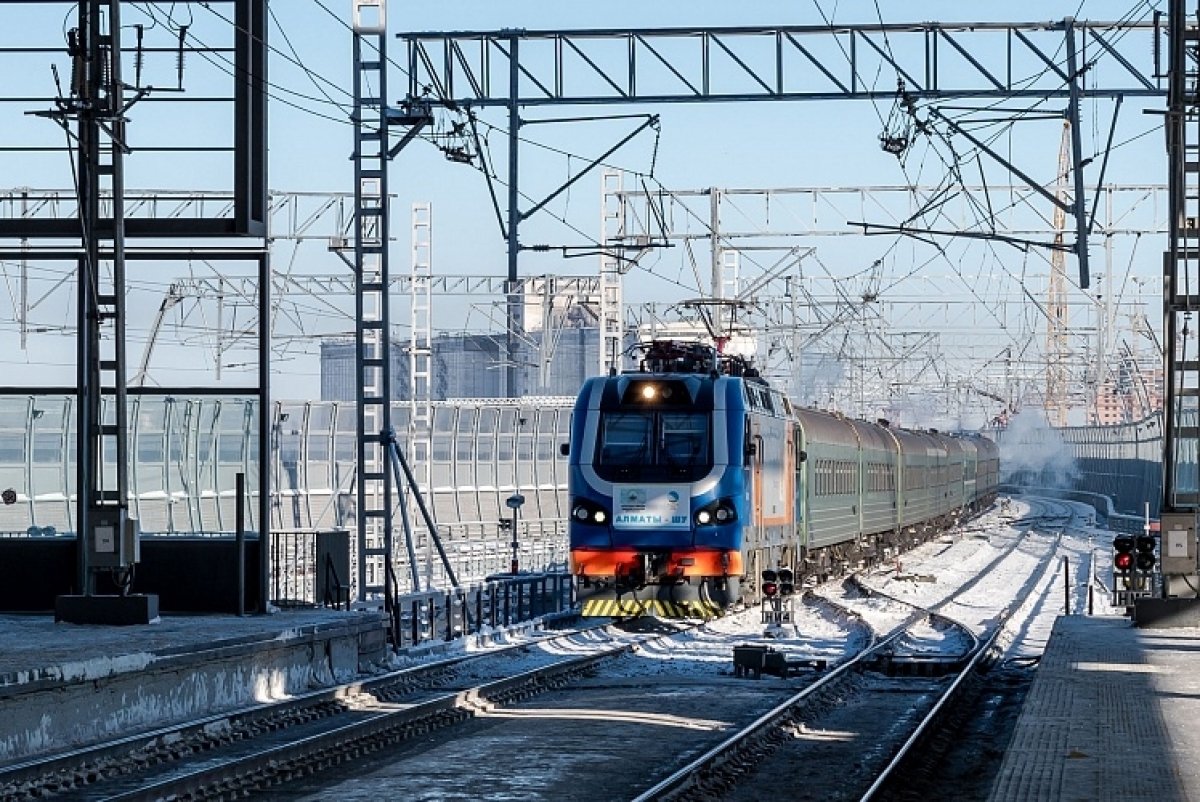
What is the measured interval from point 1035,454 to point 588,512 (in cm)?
11312

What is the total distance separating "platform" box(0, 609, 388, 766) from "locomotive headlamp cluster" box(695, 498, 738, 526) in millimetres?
5971

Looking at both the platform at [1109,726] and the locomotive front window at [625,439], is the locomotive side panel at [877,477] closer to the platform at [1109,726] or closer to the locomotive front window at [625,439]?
the locomotive front window at [625,439]

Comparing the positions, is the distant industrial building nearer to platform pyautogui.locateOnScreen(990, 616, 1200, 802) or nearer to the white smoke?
the white smoke

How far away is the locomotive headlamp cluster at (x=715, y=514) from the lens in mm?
26656

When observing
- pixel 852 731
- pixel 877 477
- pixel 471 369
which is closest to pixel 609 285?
pixel 877 477

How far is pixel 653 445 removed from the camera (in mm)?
27031

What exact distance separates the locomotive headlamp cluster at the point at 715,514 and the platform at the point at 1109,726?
5335 mm

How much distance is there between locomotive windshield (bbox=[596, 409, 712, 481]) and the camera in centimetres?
2686

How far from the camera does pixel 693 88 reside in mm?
26984

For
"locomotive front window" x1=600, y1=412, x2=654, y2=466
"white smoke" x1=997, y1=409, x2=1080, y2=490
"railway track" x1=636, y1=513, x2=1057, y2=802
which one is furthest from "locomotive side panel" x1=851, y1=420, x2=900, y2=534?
"white smoke" x1=997, y1=409, x2=1080, y2=490

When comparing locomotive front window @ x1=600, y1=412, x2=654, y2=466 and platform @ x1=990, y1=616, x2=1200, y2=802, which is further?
locomotive front window @ x1=600, y1=412, x2=654, y2=466

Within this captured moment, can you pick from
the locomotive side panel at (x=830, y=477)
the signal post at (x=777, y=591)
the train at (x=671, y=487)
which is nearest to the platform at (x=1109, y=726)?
the train at (x=671, y=487)

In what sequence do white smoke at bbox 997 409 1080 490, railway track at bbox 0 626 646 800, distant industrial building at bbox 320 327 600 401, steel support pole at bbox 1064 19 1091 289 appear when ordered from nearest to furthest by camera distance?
1. railway track at bbox 0 626 646 800
2. steel support pole at bbox 1064 19 1091 289
3. distant industrial building at bbox 320 327 600 401
4. white smoke at bbox 997 409 1080 490

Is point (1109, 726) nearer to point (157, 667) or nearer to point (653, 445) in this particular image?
point (157, 667)
